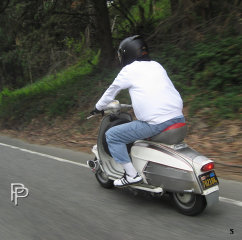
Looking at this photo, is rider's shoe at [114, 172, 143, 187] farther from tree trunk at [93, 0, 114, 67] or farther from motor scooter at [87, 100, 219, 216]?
tree trunk at [93, 0, 114, 67]

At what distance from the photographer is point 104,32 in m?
11.9

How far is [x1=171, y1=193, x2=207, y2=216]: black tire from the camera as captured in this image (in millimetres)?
3756

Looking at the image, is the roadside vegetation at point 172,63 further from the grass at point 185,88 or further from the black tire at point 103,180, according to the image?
the black tire at point 103,180

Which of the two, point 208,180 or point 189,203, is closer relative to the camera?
point 208,180

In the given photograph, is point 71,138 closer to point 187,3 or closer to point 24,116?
point 24,116

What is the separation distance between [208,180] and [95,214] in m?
1.44

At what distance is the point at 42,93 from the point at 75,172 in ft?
26.4

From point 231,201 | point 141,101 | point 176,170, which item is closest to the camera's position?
point 176,170

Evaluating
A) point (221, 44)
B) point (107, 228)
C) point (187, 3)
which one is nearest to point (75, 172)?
point (107, 228)

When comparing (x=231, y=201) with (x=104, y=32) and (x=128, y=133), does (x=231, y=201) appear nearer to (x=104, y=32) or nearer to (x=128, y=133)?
(x=128, y=133)

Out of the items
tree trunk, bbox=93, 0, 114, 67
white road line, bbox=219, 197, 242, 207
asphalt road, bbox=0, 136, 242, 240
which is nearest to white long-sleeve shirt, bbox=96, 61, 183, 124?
asphalt road, bbox=0, 136, 242, 240

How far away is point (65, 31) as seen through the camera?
14.3m

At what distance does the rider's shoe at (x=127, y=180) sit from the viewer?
4136mm

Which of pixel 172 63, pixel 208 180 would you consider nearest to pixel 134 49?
pixel 208 180
